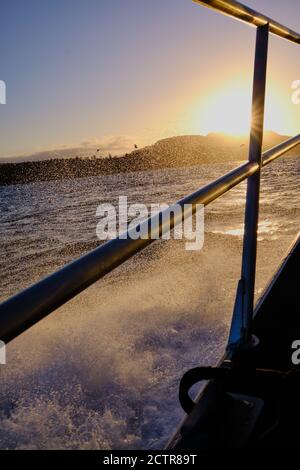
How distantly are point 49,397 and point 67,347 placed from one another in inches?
21.1

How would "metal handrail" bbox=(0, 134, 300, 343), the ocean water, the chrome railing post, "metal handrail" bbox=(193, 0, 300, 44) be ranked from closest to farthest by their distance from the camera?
"metal handrail" bbox=(0, 134, 300, 343), "metal handrail" bbox=(193, 0, 300, 44), the chrome railing post, the ocean water

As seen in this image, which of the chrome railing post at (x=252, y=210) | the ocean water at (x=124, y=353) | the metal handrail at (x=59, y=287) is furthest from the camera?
the ocean water at (x=124, y=353)

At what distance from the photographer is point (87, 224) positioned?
28.2ft

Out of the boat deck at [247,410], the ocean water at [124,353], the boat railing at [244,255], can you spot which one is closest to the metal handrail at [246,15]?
the boat railing at [244,255]

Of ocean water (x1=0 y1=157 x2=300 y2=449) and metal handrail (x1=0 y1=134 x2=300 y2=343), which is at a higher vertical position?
metal handrail (x1=0 y1=134 x2=300 y2=343)

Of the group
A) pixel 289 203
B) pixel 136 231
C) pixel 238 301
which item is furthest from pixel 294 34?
pixel 289 203

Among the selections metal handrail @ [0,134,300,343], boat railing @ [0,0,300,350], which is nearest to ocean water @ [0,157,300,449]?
boat railing @ [0,0,300,350]

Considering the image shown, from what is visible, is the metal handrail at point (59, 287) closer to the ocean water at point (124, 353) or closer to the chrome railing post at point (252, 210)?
the chrome railing post at point (252, 210)

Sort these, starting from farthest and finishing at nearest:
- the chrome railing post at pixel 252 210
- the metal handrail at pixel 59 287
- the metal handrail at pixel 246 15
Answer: the chrome railing post at pixel 252 210 < the metal handrail at pixel 246 15 < the metal handrail at pixel 59 287

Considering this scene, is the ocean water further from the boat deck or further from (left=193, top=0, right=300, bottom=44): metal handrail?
(left=193, top=0, right=300, bottom=44): metal handrail

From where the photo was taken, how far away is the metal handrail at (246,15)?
76cm

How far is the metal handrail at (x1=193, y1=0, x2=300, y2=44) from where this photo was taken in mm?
764
